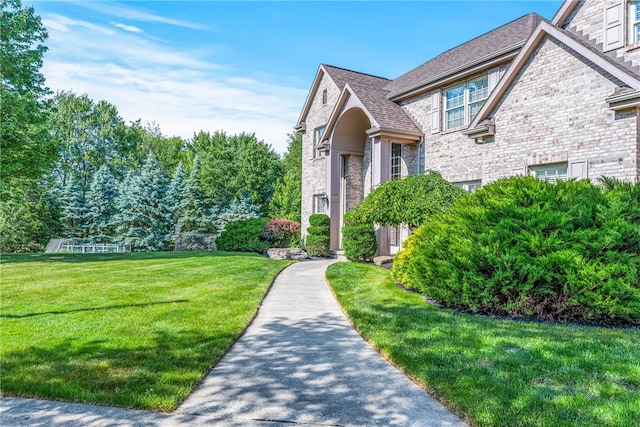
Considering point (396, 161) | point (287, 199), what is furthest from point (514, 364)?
point (287, 199)

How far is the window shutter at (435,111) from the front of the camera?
50.0ft

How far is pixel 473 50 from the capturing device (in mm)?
15367

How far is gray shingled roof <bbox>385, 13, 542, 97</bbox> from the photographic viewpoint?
13828mm

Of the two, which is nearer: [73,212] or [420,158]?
[420,158]

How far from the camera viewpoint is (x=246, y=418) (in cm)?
338

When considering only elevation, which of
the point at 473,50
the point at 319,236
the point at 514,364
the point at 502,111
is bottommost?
the point at 514,364

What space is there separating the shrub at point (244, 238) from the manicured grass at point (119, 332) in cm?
1035

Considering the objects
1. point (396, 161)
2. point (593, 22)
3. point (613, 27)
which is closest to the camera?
point (613, 27)

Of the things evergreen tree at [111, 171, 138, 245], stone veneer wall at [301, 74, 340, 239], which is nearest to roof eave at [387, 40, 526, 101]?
stone veneer wall at [301, 74, 340, 239]

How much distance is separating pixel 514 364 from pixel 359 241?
10850mm

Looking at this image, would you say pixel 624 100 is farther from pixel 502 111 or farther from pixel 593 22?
pixel 593 22

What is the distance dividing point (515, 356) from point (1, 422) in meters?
4.87

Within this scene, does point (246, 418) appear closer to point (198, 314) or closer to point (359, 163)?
point (198, 314)

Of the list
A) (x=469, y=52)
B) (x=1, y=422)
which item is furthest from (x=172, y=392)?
(x=469, y=52)
